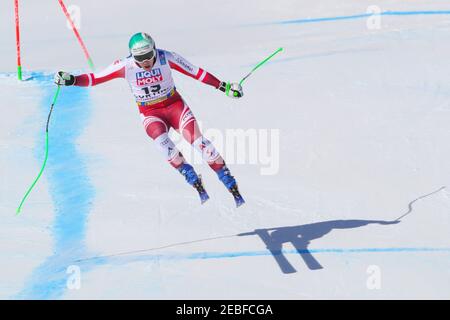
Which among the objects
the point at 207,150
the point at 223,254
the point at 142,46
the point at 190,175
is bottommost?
the point at 223,254

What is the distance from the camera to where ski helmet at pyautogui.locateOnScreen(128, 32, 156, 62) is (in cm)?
809

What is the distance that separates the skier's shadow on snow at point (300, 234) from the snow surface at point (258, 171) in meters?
0.02

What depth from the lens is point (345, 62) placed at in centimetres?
1340

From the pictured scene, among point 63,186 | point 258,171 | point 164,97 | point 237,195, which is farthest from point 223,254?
point 63,186

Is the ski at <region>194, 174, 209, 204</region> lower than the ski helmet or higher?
lower

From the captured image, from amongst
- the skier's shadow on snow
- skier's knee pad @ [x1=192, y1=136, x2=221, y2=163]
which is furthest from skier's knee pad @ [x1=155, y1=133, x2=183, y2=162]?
the skier's shadow on snow

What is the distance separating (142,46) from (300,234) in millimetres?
2717

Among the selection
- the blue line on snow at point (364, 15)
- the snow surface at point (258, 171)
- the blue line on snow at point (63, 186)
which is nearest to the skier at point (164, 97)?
the snow surface at point (258, 171)

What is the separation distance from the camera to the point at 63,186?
1033 cm

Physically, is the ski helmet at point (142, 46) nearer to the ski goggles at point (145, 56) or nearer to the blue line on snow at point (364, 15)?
the ski goggles at point (145, 56)

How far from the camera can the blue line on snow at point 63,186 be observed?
8.34 meters

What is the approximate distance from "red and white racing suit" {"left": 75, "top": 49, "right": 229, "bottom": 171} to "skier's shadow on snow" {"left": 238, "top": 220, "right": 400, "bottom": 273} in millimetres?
1000

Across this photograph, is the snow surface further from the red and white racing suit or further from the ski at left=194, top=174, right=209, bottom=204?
the red and white racing suit

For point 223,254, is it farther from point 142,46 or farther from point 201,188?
point 142,46
